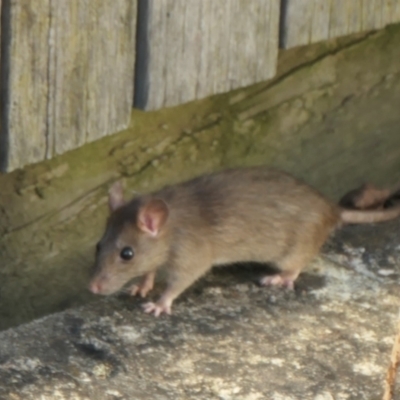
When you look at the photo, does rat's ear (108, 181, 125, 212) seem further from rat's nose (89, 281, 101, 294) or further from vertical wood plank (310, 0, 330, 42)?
vertical wood plank (310, 0, 330, 42)

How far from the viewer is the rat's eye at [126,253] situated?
4.08 metres

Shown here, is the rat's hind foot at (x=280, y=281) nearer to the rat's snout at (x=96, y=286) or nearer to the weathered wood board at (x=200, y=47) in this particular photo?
the rat's snout at (x=96, y=286)

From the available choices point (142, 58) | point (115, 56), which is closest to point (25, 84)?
point (115, 56)

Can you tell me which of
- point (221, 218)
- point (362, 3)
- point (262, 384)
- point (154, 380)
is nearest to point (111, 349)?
point (154, 380)

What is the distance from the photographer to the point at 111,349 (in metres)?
3.54

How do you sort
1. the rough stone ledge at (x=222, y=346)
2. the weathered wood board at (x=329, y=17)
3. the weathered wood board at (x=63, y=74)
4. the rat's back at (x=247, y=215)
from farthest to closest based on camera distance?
1. the weathered wood board at (x=329, y=17)
2. the rat's back at (x=247, y=215)
3. the weathered wood board at (x=63, y=74)
4. the rough stone ledge at (x=222, y=346)

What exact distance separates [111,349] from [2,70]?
2.92ft

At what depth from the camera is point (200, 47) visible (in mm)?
4043

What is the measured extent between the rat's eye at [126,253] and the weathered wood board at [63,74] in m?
0.44

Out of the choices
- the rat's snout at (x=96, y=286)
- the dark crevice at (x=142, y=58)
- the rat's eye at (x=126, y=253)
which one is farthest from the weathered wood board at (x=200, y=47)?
the rat's snout at (x=96, y=286)

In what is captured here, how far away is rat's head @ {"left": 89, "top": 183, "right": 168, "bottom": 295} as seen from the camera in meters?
4.02

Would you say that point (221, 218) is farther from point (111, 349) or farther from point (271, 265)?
point (111, 349)

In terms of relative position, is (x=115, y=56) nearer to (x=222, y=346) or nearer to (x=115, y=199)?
(x=115, y=199)

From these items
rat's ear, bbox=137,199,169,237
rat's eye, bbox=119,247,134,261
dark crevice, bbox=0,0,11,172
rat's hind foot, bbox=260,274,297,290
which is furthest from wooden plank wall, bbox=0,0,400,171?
rat's hind foot, bbox=260,274,297,290
